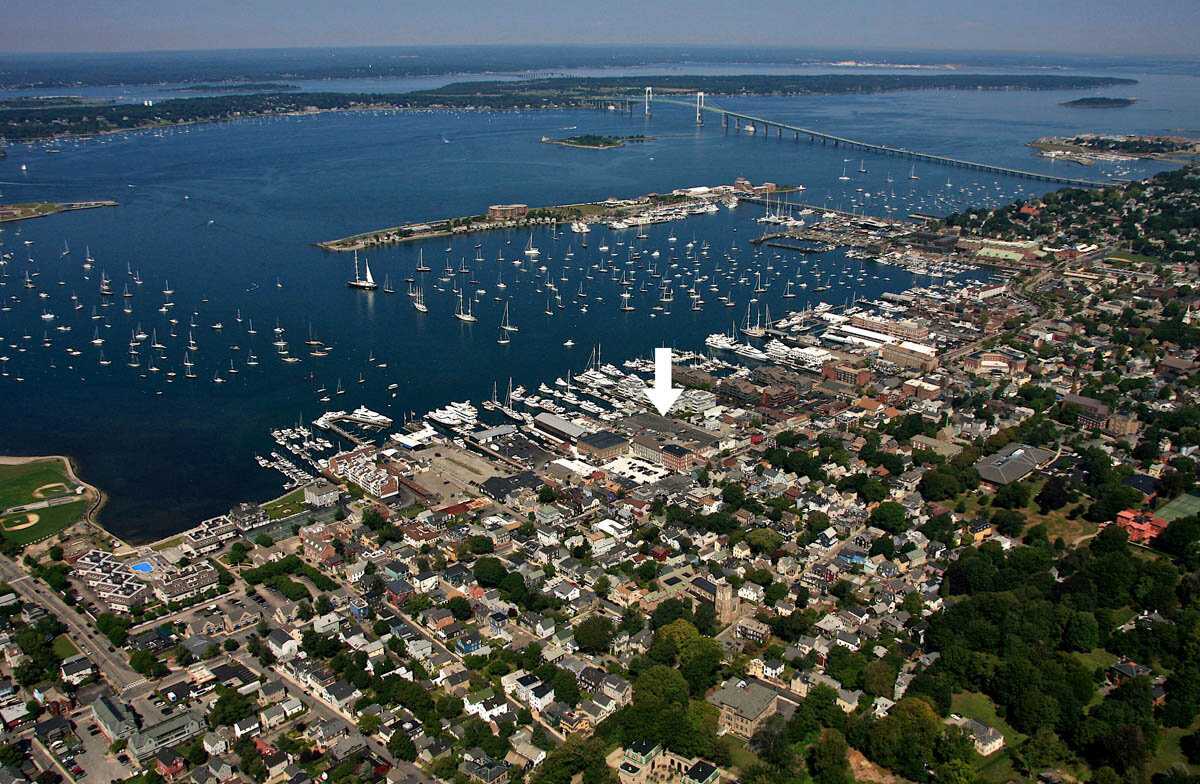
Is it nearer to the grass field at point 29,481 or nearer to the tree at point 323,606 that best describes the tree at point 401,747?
the tree at point 323,606

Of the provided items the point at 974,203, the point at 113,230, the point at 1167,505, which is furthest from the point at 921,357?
the point at 113,230

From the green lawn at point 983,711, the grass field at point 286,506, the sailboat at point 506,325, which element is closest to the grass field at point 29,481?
the grass field at point 286,506

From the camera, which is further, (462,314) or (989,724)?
(462,314)

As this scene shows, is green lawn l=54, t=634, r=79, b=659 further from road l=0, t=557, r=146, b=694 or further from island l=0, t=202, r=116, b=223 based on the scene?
island l=0, t=202, r=116, b=223

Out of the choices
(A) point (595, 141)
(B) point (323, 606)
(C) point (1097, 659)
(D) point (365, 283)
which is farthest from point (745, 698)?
(A) point (595, 141)

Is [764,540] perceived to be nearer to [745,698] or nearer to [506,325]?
[745,698]

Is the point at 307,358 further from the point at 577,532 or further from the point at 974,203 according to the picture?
the point at 974,203
